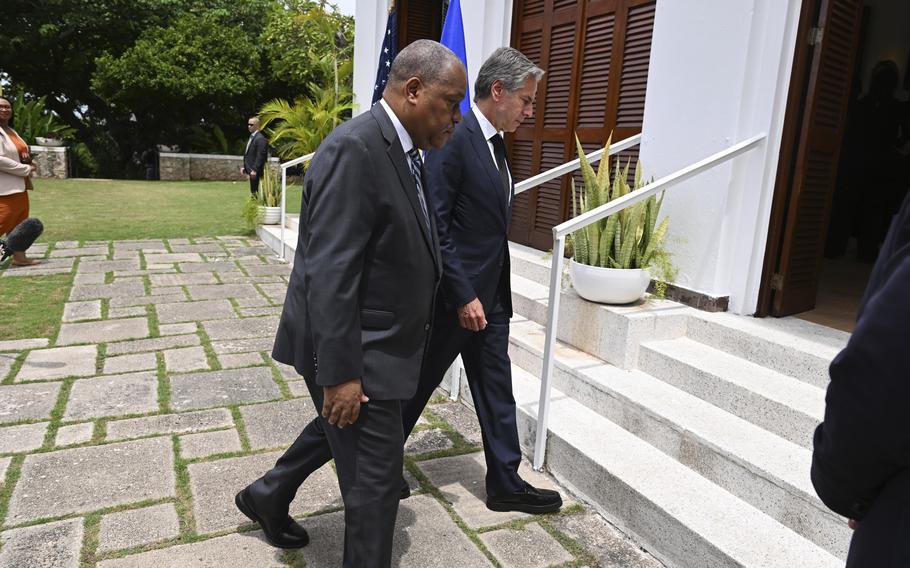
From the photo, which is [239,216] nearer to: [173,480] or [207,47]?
[173,480]

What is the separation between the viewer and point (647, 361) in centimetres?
348

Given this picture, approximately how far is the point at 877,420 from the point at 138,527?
251cm

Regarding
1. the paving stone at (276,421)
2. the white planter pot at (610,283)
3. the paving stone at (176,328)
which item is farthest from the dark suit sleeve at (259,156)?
the white planter pot at (610,283)

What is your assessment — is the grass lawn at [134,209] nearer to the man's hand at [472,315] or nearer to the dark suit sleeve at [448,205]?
the dark suit sleeve at [448,205]

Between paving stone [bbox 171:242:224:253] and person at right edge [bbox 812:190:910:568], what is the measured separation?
810 centimetres

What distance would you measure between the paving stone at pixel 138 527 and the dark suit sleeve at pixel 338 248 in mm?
1310

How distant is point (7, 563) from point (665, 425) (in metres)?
2.60

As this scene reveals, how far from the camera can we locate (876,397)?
0.97 metres

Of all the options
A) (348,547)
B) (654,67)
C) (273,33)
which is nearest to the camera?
(348,547)

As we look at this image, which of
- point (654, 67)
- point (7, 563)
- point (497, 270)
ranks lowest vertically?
point (7, 563)

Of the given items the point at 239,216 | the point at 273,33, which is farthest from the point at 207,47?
the point at 239,216

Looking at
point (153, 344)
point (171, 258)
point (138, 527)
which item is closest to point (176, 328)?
point (153, 344)

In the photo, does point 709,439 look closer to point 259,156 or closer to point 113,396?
point 113,396

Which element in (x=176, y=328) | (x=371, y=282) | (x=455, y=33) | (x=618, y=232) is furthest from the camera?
(x=455, y=33)
